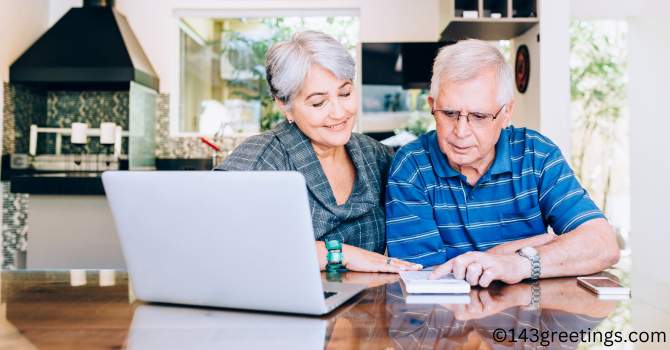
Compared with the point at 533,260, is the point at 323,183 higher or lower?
higher

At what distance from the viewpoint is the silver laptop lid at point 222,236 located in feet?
3.05

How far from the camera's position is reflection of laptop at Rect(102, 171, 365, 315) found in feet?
3.05

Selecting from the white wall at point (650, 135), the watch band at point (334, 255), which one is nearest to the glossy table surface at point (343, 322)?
the watch band at point (334, 255)

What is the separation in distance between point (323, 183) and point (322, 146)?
123 mm

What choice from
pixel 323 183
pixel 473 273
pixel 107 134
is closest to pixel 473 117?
pixel 323 183

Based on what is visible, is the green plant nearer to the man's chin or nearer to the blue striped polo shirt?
the blue striped polo shirt

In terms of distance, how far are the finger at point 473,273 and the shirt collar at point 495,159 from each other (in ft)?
1.79

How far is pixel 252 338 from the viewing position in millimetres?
865

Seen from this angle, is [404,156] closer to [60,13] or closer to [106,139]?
[106,139]

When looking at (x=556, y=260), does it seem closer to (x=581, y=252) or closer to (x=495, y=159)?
(x=581, y=252)

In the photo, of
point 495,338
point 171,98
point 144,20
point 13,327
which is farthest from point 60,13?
point 495,338

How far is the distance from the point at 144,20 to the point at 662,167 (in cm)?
399

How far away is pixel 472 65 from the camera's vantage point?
64.2 inches

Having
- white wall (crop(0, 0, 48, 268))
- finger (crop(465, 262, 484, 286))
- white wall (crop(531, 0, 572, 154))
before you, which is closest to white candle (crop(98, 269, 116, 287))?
finger (crop(465, 262, 484, 286))
